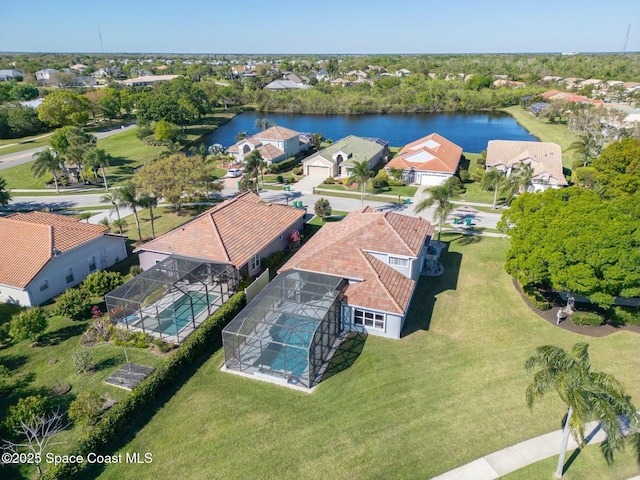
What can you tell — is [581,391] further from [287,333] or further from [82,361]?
[82,361]

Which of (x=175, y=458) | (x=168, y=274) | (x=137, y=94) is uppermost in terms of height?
Result: (x=137, y=94)

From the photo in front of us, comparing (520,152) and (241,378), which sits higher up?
(520,152)

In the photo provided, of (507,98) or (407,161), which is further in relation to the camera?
(507,98)

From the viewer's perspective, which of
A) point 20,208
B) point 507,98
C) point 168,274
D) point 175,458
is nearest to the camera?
point 175,458

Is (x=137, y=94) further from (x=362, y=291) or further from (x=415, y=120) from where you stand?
(x=362, y=291)

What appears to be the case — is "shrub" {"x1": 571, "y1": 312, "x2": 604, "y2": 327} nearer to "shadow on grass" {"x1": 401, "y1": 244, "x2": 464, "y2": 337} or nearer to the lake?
"shadow on grass" {"x1": 401, "y1": 244, "x2": 464, "y2": 337}

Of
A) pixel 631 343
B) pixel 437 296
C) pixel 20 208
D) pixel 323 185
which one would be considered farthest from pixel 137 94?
pixel 631 343
